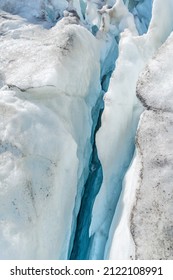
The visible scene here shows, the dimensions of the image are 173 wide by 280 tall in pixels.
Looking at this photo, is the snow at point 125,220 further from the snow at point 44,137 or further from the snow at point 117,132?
the snow at point 44,137

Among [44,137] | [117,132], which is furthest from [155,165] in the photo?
[44,137]

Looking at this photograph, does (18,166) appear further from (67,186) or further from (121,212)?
(121,212)

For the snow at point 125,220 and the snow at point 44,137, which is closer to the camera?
the snow at point 125,220

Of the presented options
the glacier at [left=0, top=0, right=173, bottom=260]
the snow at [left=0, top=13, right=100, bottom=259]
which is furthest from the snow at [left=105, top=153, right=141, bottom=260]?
the snow at [left=0, top=13, right=100, bottom=259]

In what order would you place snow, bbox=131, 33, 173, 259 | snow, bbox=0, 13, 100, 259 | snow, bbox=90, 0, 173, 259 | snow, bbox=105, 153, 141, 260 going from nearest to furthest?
snow, bbox=131, 33, 173, 259 < snow, bbox=105, 153, 141, 260 < snow, bbox=0, 13, 100, 259 < snow, bbox=90, 0, 173, 259

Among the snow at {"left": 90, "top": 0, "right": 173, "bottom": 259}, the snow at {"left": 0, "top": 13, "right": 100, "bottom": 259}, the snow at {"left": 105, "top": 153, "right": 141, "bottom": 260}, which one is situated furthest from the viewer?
the snow at {"left": 90, "top": 0, "right": 173, "bottom": 259}

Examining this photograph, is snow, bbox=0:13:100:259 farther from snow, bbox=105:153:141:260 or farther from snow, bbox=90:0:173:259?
snow, bbox=105:153:141:260

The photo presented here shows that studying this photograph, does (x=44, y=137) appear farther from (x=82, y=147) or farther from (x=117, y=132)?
(x=117, y=132)

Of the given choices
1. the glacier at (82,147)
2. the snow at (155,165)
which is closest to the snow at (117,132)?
the glacier at (82,147)
